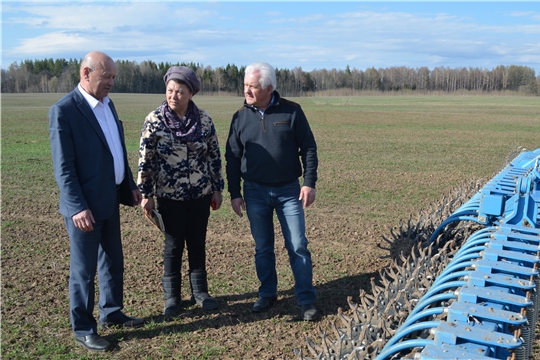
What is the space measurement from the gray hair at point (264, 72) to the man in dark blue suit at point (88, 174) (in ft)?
3.53

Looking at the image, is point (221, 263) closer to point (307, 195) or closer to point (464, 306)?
point (307, 195)

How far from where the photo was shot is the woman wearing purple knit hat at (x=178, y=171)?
14.3 feet

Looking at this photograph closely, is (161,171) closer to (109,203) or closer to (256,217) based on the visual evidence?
(109,203)

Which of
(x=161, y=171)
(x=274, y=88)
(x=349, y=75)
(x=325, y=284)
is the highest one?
(x=349, y=75)

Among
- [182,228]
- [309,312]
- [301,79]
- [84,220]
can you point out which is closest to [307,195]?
[309,312]

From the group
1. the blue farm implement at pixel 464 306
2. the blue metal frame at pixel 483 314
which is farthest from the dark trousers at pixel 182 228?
the blue metal frame at pixel 483 314

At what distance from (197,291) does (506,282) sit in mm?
2977

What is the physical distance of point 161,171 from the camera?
4.44 m

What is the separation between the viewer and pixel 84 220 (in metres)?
3.83

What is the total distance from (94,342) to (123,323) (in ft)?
1.35

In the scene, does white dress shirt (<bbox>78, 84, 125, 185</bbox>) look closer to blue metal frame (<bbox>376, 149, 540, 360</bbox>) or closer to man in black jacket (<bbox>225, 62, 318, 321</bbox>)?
man in black jacket (<bbox>225, 62, 318, 321</bbox>)

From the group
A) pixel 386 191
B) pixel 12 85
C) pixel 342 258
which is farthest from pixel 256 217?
pixel 12 85

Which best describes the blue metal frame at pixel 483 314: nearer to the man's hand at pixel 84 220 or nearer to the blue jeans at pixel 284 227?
the blue jeans at pixel 284 227

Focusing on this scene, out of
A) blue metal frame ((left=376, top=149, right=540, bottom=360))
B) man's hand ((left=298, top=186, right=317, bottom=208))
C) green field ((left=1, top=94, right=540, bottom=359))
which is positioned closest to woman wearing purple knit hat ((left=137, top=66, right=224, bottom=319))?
green field ((left=1, top=94, right=540, bottom=359))
